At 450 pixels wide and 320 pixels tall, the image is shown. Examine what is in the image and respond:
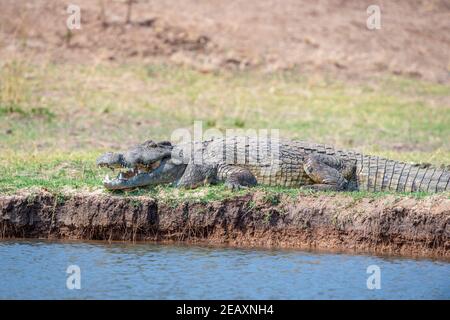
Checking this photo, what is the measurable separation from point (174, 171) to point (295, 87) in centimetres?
964

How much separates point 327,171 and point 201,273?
2.38m

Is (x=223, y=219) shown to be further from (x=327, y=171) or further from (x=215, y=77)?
(x=215, y=77)

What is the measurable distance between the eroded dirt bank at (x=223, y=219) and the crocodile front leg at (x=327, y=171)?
0.62m

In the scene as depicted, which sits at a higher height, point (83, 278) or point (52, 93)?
point (52, 93)

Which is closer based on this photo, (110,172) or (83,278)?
(83,278)

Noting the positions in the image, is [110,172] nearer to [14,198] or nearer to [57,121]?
[14,198]

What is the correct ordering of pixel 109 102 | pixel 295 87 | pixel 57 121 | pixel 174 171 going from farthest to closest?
1. pixel 295 87
2. pixel 109 102
3. pixel 57 121
4. pixel 174 171

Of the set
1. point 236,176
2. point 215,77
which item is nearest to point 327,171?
point 236,176

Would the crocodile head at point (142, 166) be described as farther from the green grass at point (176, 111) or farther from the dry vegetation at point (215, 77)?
the dry vegetation at point (215, 77)

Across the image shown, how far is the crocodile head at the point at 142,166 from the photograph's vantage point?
8883 millimetres

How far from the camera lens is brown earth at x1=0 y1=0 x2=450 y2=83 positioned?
1927 cm

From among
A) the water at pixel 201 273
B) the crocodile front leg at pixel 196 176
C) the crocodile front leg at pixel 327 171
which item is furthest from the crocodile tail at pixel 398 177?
the crocodile front leg at pixel 196 176

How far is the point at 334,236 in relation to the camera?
852 centimetres
